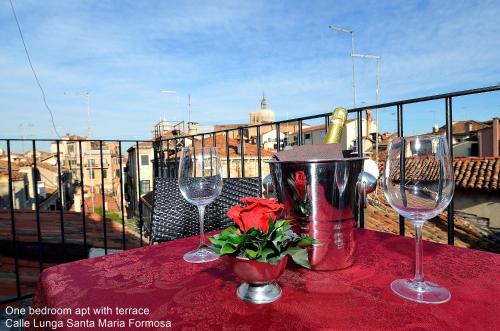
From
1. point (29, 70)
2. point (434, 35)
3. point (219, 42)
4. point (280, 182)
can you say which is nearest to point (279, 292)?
point (280, 182)

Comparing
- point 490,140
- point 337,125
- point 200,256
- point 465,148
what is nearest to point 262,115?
point 465,148

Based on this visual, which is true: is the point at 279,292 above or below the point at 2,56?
below

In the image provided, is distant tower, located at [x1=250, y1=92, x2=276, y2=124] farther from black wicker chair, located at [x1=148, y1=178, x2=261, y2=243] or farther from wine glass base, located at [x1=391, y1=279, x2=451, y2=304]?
wine glass base, located at [x1=391, y1=279, x2=451, y2=304]

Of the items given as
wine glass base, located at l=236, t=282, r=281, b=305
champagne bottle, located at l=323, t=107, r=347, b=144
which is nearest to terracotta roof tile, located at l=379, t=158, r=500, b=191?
champagne bottle, located at l=323, t=107, r=347, b=144

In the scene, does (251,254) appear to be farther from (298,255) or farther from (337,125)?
(337,125)

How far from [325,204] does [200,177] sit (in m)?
0.39

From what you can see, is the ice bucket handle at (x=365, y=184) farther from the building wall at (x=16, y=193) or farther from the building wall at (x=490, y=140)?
the building wall at (x=490, y=140)

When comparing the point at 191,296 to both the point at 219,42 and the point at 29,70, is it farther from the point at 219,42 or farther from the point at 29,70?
the point at 219,42

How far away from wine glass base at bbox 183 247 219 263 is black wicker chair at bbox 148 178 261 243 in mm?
443

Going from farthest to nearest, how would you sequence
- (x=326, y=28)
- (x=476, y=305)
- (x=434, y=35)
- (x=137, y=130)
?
(x=137, y=130)
(x=434, y=35)
(x=326, y=28)
(x=476, y=305)

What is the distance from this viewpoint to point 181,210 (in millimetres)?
1312

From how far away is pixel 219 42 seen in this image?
9.48m

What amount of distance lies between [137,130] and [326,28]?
2216 centimetres

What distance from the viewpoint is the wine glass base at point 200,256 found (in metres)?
0.78
